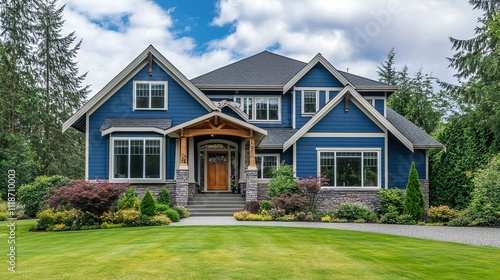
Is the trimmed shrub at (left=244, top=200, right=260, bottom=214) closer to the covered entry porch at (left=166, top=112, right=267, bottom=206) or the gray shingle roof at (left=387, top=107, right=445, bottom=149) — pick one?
the covered entry porch at (left=166, top=112, right=267, bottom=206)

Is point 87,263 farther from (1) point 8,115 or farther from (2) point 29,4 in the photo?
(2) point 29,4

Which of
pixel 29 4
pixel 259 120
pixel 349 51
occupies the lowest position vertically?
pixel 259 120

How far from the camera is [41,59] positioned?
115ft

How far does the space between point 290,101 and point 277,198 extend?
23.3 feet

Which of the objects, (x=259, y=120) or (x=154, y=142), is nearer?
(x=154, y=142)

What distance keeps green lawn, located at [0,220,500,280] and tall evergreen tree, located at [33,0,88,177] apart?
25067 millimetres

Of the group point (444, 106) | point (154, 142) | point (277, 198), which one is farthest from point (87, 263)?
point (444, 106)

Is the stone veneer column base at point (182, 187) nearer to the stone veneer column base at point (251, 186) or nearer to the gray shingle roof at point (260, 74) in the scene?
the stone veneer column base at point (251, 186)

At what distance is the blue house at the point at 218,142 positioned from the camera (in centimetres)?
1942

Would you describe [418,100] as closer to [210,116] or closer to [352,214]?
[352,214]

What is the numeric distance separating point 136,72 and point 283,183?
8295 mm

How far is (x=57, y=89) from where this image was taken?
35.9 meters

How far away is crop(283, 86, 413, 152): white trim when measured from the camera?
19.8m

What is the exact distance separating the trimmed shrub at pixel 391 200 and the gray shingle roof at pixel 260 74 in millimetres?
6162
